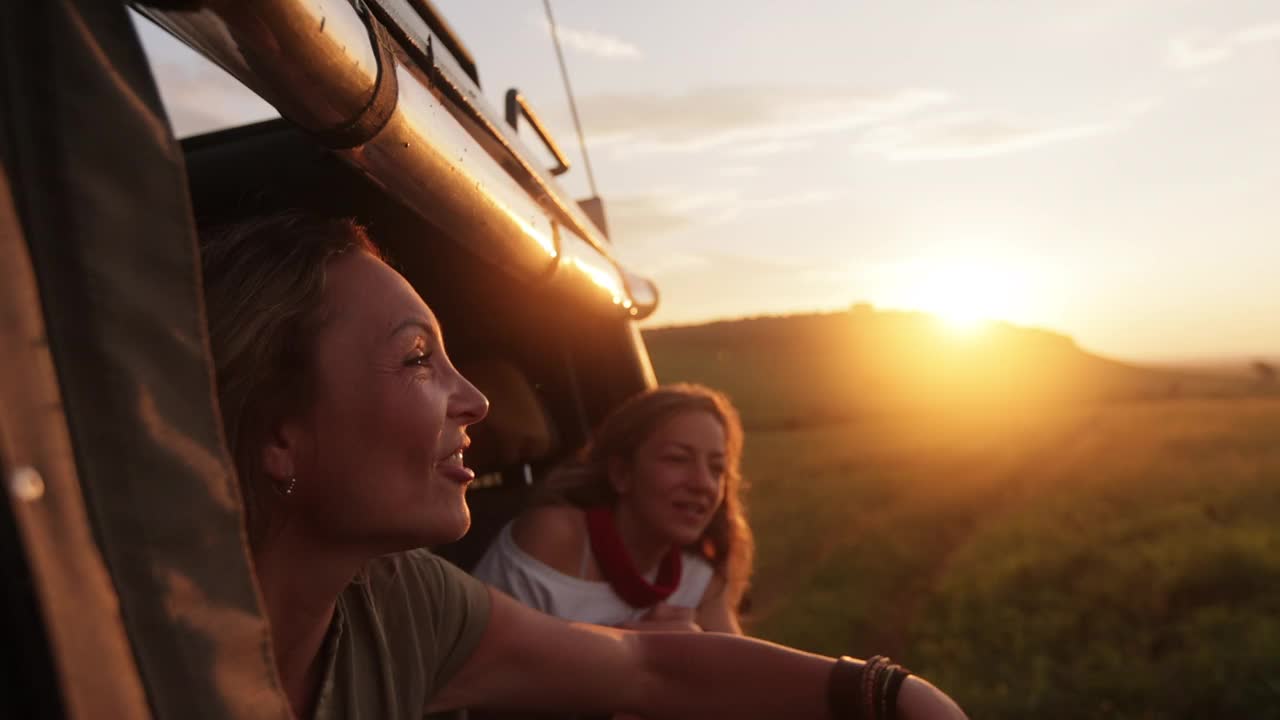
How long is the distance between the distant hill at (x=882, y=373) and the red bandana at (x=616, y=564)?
34.6 metres

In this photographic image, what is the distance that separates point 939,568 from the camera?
11.9 m

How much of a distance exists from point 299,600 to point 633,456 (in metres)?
2.11

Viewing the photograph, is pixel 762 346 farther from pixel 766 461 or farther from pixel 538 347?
pixel 538 347

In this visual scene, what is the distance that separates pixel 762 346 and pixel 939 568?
43.1 m

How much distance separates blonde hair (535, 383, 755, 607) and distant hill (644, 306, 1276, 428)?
34.1 meters

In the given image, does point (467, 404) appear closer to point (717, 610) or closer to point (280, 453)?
point (280, 453)

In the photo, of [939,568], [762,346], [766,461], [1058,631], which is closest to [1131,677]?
[1058,631]

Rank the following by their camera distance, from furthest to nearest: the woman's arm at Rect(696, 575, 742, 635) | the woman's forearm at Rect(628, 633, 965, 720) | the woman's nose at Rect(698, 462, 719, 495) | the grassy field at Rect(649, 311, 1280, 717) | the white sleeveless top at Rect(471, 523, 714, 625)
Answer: the grassy field at Rect(649, 311, 1280, 717) → the woman's arm at Rect(696, 575, 742, 635) → the woman's nose at Rect(698, 462, 719, 495) → the white sleeveless top at Rect(471, 523, 714, 625) → the woman's forearm at Rect(628, 633, 965, 720)

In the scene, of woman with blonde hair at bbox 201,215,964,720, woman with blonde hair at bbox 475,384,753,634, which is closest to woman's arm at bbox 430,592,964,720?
woman with blonde hair at bbox 201,215,964,720

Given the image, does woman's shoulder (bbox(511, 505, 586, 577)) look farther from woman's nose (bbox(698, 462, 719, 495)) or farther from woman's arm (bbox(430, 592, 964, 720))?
woman's arm (bbox(430, 592, 964, 720))

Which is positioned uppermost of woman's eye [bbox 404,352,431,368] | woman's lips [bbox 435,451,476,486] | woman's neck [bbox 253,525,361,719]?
woman's eye [bbox 404,352,431,368]

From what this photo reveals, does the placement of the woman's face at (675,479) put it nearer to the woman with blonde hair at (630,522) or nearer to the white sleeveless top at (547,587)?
the woman with blonde hair at (630,522)

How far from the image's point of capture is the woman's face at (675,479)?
361 centimetres

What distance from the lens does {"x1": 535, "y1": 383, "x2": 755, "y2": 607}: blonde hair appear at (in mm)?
3682
